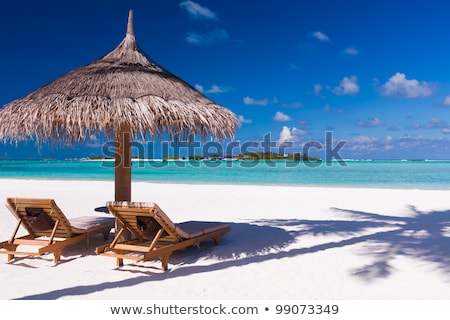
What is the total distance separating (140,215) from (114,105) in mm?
1150

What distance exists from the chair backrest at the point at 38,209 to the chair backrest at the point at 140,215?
2.16 ft

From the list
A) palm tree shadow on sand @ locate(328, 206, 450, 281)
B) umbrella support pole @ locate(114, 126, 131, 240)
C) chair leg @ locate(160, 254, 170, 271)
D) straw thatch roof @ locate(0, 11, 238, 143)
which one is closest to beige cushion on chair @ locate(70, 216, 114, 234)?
umbrella support pole @ locate(114, 126, 131, 240)

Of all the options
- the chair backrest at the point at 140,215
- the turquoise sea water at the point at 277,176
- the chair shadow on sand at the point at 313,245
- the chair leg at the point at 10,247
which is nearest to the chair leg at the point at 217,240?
the chair shadow on sand at the point at 313,245

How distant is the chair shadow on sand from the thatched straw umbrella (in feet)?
4.22

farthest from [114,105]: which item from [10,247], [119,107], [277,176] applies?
[277,176]

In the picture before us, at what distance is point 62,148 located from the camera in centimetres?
598

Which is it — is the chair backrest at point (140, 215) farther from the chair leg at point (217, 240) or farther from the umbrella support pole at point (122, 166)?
the chair leg at point (217, 240)

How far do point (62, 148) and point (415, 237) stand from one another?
5051mm

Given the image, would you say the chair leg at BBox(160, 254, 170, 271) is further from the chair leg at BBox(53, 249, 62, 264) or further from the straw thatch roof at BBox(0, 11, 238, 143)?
the straw thatch roof at BBox(0, 11, 238, 143)

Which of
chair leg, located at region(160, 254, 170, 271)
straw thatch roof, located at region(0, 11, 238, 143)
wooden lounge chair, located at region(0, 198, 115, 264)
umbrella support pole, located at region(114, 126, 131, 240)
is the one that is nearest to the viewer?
chair leg, located at region(160, 254, 170, 271)

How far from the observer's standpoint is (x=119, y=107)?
4.37m

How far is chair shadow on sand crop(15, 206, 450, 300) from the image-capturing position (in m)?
4.18

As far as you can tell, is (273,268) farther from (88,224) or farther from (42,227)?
(42,227)

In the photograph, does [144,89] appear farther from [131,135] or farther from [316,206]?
[316,206]
